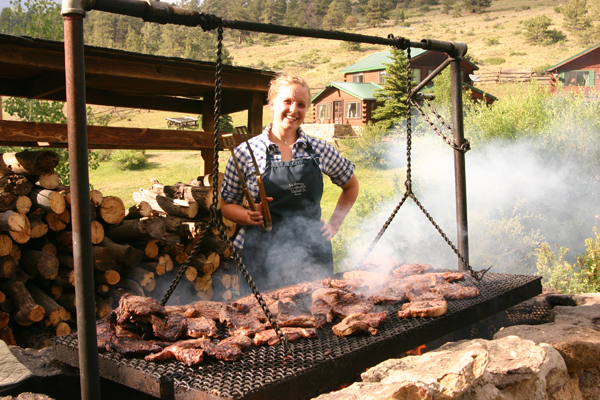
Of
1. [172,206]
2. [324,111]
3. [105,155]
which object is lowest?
[172,206]

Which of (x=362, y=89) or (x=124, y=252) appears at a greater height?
(x=362, y=89)

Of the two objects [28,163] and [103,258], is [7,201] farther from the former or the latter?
[103,258]

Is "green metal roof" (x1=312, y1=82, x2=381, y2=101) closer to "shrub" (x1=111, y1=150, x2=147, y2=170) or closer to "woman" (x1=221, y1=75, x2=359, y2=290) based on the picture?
"shrub" (x1=111, y1=150, x2=147, y2=170)

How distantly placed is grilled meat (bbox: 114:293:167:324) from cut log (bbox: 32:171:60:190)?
2673 millimetres

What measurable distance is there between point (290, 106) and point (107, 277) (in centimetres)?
260

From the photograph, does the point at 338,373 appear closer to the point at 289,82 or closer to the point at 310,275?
the point at 310,275

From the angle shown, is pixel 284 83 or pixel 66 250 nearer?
pixel 284 83

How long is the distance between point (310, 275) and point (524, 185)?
628 cm

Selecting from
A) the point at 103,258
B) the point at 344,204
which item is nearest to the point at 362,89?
the point at 103,258

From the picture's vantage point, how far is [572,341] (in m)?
2.38

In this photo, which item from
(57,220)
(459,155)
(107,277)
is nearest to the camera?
(459,155)

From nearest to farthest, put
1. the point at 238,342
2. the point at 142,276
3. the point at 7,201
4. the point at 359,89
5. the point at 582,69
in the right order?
the point at 238,342, the point at 7,201, the point at 142,276, the point at 582,69, the point at 359,89

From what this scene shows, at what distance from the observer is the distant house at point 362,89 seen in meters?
24.4

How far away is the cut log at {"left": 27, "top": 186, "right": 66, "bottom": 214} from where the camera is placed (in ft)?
12.7
